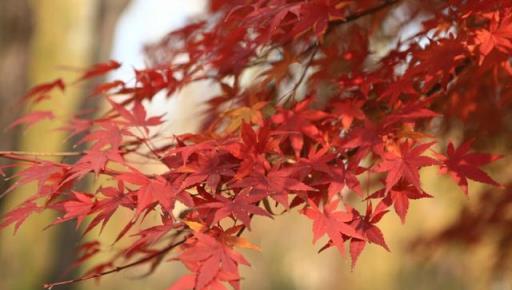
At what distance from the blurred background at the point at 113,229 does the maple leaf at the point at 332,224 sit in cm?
7

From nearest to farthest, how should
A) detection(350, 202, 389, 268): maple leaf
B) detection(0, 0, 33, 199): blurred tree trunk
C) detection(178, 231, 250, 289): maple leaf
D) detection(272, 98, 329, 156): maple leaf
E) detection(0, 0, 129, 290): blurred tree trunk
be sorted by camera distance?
detection(178, 231, 250, 289): maple leaf
detection(350, 202, 389, 268): maple leaf
detection(272, 98, 329, 156): maple leaf
detection(0, 0, 33, 199): blurred tree trunk
detection(0, 0, 129, 290): blurred tree trunk

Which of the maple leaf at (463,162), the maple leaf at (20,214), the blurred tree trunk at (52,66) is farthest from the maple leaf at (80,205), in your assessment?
the blurred tree trunk at (52,66)

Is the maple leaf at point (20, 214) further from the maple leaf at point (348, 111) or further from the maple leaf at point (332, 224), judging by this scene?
the maple leaf at point (348, 111)

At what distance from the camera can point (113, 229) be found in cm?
834

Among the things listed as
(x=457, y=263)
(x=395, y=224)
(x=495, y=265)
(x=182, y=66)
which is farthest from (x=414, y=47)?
(x=395, y=224)

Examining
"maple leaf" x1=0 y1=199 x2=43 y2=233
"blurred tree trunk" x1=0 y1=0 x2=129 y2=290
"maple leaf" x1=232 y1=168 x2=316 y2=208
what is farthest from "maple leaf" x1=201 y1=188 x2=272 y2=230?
"blurred tree trunk" x1=0 y1=0 x2=129 y2=290

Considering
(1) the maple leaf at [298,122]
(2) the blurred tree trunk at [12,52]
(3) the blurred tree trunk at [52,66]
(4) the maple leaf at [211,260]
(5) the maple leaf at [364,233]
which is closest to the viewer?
(4) the maple leaf at [211,260]

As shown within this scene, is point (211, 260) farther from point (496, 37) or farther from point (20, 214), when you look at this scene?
point (496, 37)

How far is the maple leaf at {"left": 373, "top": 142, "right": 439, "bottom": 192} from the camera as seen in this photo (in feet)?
3.29

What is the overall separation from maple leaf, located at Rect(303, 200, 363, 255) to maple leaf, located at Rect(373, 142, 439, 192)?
88mm

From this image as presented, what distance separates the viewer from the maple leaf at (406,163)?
1.00 meters

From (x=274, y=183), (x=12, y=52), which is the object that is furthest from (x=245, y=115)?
(x=12, y=52)

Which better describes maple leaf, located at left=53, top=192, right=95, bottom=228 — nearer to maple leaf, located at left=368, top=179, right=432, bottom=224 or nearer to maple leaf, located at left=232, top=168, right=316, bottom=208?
maple leaf, located at left=232, top=168, right=316, bottom=208

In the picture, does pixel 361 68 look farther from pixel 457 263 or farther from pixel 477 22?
pixel 457 263
